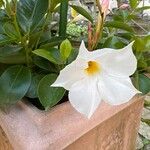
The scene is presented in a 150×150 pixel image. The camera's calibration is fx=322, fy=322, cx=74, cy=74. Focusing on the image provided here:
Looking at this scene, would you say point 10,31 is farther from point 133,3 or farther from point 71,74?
point 133,3

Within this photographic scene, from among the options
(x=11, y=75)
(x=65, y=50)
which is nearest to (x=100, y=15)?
(x=65, y=50)

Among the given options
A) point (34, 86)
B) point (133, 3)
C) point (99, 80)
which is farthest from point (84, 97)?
point (133, 3)

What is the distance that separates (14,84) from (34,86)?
34mm

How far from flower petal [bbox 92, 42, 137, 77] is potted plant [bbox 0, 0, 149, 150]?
21 mm

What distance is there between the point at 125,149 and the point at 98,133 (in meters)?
0.19

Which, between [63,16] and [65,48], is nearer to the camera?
[65,48]

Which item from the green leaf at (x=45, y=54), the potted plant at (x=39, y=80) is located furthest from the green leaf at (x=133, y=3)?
the green leaf at (x=45, y=54)

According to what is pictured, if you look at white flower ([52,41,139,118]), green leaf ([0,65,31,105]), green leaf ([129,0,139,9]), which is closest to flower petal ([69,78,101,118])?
white flower ([52,41,139,118])

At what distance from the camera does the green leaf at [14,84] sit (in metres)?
0.51

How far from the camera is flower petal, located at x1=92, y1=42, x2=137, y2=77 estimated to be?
41cm

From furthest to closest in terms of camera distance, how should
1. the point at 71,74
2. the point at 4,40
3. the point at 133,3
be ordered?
1. the point at 133,3
2. the point at 4,40
3. the point at 71,74

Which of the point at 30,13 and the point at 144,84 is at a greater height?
the point at 30,13

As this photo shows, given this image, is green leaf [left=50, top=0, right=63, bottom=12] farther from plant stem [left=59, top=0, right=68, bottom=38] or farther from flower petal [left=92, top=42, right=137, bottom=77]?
flower petal [left=92, top=42, right=137, bottom=77]

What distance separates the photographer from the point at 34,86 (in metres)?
0.55
